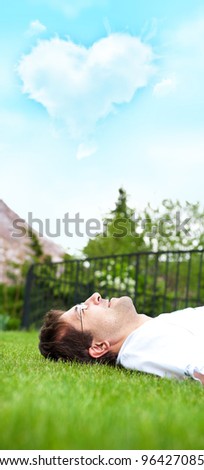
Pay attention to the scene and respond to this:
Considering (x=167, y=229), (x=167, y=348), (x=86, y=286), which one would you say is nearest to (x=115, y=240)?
(x=167, y=229)

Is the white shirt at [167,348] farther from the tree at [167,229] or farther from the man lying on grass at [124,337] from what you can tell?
the tree at [167,229]

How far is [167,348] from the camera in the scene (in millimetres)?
2908

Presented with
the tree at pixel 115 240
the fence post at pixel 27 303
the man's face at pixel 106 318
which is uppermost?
the man's face at pixel 106 318

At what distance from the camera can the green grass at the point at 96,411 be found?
1503 millimetres

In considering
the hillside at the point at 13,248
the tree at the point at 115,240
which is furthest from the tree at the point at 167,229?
the hillside at the point at 13,248

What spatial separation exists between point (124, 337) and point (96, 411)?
1.46m

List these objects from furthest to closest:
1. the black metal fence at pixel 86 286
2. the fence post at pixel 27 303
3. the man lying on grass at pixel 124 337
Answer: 1. the fence post at pixel 27 303
2. the black metal fence at pixel 86 286
3. the man lying on grass at pixel 124 337

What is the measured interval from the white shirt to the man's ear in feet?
0.41

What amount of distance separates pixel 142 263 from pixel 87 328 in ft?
29.0

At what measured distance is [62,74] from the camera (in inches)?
361

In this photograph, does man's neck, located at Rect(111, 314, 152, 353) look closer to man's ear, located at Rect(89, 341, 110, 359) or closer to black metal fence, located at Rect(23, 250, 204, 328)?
man's ear, located at Rect(89, 341, 110, 359)

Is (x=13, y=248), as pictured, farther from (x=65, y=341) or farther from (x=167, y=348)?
(x=167, y=348)

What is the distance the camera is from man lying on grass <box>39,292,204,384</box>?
2.90m
